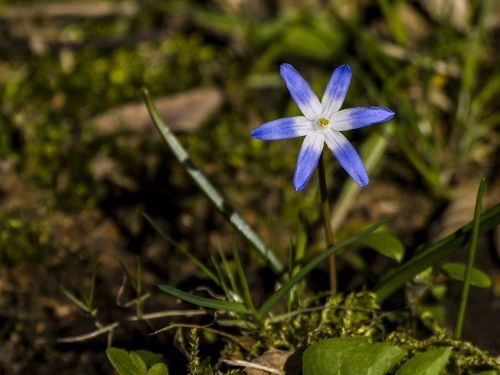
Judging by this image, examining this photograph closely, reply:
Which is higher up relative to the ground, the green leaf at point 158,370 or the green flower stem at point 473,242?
the green flower stem at point 473,242

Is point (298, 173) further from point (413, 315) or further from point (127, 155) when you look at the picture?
point (127, 155)

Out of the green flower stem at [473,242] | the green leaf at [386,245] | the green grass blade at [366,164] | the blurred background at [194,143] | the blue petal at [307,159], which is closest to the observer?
the blue petal at [307,159]

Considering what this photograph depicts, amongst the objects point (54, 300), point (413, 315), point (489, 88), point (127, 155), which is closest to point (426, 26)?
point (489, 88)

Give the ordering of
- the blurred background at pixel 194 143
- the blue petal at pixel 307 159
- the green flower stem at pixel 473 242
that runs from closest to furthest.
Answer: the blue petal at pixel 307 159
the green flower stem at pixel 473 242
the blurred background at pixel 194 143

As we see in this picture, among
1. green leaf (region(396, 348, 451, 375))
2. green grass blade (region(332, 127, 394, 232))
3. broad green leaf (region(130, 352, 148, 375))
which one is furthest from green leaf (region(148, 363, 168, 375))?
green grass blade (region(332, 127, 394, 232))

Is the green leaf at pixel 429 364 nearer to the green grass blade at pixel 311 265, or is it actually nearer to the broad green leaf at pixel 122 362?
the green grass blade at pixel 311 265

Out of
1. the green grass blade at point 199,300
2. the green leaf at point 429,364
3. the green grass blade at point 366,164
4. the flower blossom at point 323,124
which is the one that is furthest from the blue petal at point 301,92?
the green grass blade at point 366,164

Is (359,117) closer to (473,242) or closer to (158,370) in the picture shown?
(473,242)

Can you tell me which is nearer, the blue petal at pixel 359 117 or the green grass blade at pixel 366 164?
the blue petal at pixel 359 117
